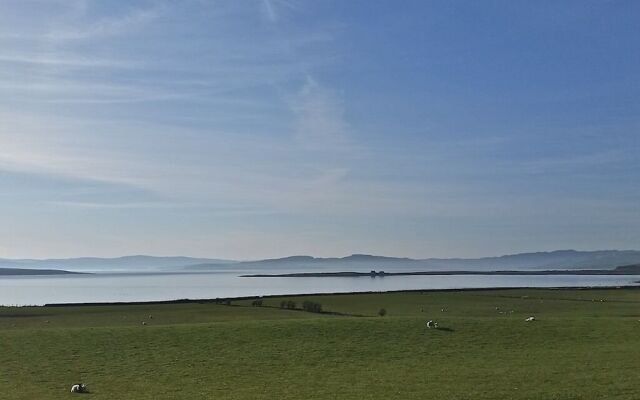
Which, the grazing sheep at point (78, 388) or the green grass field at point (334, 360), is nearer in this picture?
the green grass field at point (334, 360)

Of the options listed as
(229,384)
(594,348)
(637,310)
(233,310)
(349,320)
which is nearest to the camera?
(229,384)

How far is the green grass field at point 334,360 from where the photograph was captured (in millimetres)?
20297

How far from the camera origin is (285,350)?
2878 centimetres

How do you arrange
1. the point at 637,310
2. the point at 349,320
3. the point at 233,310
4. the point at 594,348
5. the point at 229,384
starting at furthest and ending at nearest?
1. the point at 233,310
2. the point at 637,310
3. the point at 349,320
4. the point at 594,348
5. the point at 229,384

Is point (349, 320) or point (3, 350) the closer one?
point (3, 350)

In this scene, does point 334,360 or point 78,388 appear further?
point 334,360

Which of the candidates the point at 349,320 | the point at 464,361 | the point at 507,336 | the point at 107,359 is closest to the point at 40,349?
the point at 107,359

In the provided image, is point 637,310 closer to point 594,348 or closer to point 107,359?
point 594,348

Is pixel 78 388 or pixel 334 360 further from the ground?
pixel 78 388

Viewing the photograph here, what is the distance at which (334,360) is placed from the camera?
2684 centimetres

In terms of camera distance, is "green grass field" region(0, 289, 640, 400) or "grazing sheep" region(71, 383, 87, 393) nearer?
"green grass field" region(0, 289, 640, 400)

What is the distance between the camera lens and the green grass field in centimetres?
2030

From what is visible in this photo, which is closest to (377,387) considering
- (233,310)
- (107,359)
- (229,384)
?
(229,384)

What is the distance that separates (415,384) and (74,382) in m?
12.1
